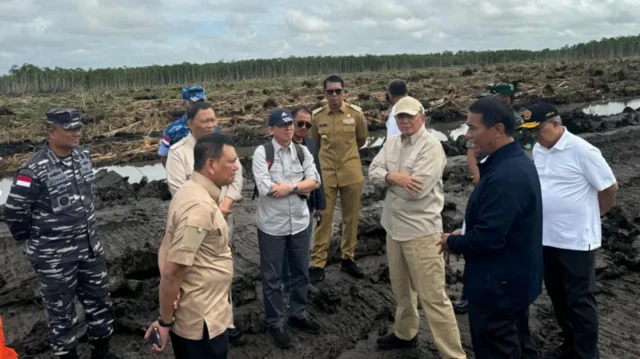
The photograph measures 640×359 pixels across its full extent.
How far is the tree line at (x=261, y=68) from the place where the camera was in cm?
3981

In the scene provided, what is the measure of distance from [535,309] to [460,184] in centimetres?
496

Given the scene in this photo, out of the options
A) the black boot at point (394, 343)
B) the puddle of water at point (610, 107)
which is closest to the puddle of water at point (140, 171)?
the black boot at point (394, 343)

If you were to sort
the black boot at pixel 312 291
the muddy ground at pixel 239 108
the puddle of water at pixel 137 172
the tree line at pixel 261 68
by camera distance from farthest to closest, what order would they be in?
1. the tree line at pixel 261 68
2. the muddy ground at pixel 239 108
3. the puddle of water at pixel 137 172
4. the black boot at pixel 312 291

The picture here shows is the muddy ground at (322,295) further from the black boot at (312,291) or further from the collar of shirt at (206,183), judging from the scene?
the collar of shirt at (206,183)

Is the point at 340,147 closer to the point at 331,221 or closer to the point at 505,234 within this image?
the point at 331,221

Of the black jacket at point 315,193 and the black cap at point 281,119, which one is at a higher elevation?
the black cap at point 281,119

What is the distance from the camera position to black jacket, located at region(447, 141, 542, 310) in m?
3.15

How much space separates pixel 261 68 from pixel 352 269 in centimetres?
4669

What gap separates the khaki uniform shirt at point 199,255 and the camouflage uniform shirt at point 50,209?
1594 millimetres

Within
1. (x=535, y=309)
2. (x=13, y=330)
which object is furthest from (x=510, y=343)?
(x=13, y=330)

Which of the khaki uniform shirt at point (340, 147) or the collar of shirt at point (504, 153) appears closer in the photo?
the collar of shirt at point (504, 153)

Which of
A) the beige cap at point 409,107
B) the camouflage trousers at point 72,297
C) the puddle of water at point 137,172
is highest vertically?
the beige cap at point 409,107

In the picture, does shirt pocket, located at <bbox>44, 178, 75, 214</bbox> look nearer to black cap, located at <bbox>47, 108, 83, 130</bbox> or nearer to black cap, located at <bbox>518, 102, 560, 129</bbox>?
black cap, located at <bbox>47, 108, 83, 130</bbox>

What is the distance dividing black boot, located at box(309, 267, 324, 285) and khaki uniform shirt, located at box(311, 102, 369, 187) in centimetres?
97
